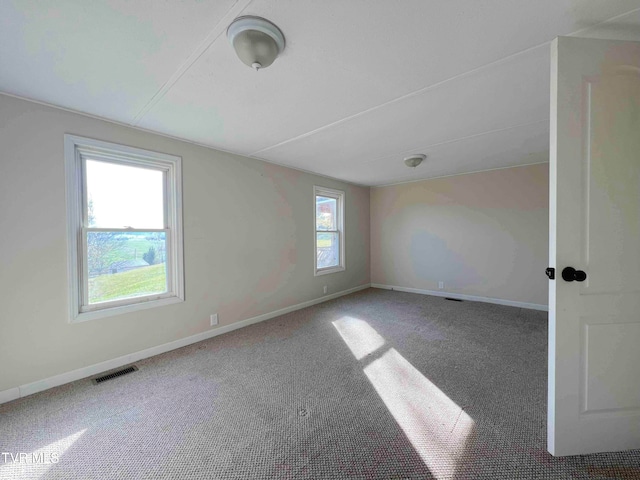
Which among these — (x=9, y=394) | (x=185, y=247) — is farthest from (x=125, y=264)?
(x=9, y=394)

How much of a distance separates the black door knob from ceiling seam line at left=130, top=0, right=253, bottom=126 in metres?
2.04

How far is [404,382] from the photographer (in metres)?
2.08

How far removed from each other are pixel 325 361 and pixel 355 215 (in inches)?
135

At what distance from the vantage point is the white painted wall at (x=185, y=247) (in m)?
1.89

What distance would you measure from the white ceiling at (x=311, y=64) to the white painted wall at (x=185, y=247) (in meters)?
0.33

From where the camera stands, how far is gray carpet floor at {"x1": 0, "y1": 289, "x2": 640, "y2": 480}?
1318 millimetres

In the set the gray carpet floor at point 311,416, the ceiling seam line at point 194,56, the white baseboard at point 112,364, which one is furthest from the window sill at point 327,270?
the ceiling seam line at point 194,56

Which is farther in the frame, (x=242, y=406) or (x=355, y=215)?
(x=355, y=215)

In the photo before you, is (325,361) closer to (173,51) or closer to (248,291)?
(248,291)

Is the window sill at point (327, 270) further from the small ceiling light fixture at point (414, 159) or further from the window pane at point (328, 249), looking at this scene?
the small ceiling light fixture at point (414, 159)

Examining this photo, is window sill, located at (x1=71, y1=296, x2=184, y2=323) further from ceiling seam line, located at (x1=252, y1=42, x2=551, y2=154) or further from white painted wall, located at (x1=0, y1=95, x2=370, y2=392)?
ceiling seam line, located at (x1=252, y1=42, x2=551, y2=154)

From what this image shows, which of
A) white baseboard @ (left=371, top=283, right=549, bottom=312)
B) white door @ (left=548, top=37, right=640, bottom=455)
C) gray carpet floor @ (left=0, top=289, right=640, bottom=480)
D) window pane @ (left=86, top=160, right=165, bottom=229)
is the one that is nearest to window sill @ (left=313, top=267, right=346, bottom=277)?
white baseboard @ (left=371, top=283, right=549, bottom=312)

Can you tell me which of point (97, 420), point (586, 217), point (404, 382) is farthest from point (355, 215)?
point (97, 420)

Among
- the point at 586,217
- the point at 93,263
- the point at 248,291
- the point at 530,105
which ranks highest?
the point at 530,105
